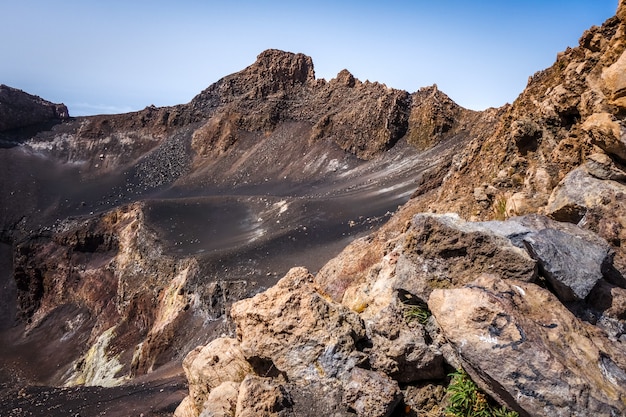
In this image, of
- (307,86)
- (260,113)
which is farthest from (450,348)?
(307,86)

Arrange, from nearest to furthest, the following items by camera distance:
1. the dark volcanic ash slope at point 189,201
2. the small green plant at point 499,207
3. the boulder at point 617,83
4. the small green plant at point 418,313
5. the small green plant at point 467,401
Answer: the small green plant at point 467,401, the small green plant at point 418,313, the boulder at point 617,83, the small green plant at point 499,207, the dark volcanic ash slope at point 189,201

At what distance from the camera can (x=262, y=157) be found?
5728cm

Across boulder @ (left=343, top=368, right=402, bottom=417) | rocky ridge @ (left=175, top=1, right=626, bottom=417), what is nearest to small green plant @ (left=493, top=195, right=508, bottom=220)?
rocky ridge @ (left=175, top=1, right=626, bottom=417)

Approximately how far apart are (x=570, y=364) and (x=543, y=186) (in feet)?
17.9

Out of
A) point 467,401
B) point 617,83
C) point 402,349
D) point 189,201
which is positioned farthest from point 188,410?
point 189,201

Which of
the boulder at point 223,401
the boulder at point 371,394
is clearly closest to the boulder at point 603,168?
the boulder at point 371,394

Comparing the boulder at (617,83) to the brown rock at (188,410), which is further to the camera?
the brown rock at (188,410)

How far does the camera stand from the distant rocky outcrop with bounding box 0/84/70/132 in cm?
6888

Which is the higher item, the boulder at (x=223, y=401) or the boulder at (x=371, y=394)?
the boulder at (x=371, y=394)

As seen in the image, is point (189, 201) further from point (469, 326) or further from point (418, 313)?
point (469, 326)

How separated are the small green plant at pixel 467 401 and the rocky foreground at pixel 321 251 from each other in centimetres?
3

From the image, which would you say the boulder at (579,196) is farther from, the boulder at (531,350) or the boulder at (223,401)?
the boulder at (223,401)

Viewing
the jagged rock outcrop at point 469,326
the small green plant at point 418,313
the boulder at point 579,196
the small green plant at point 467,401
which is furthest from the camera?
the boulder at point 579,196

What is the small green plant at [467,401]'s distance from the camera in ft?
18.2
